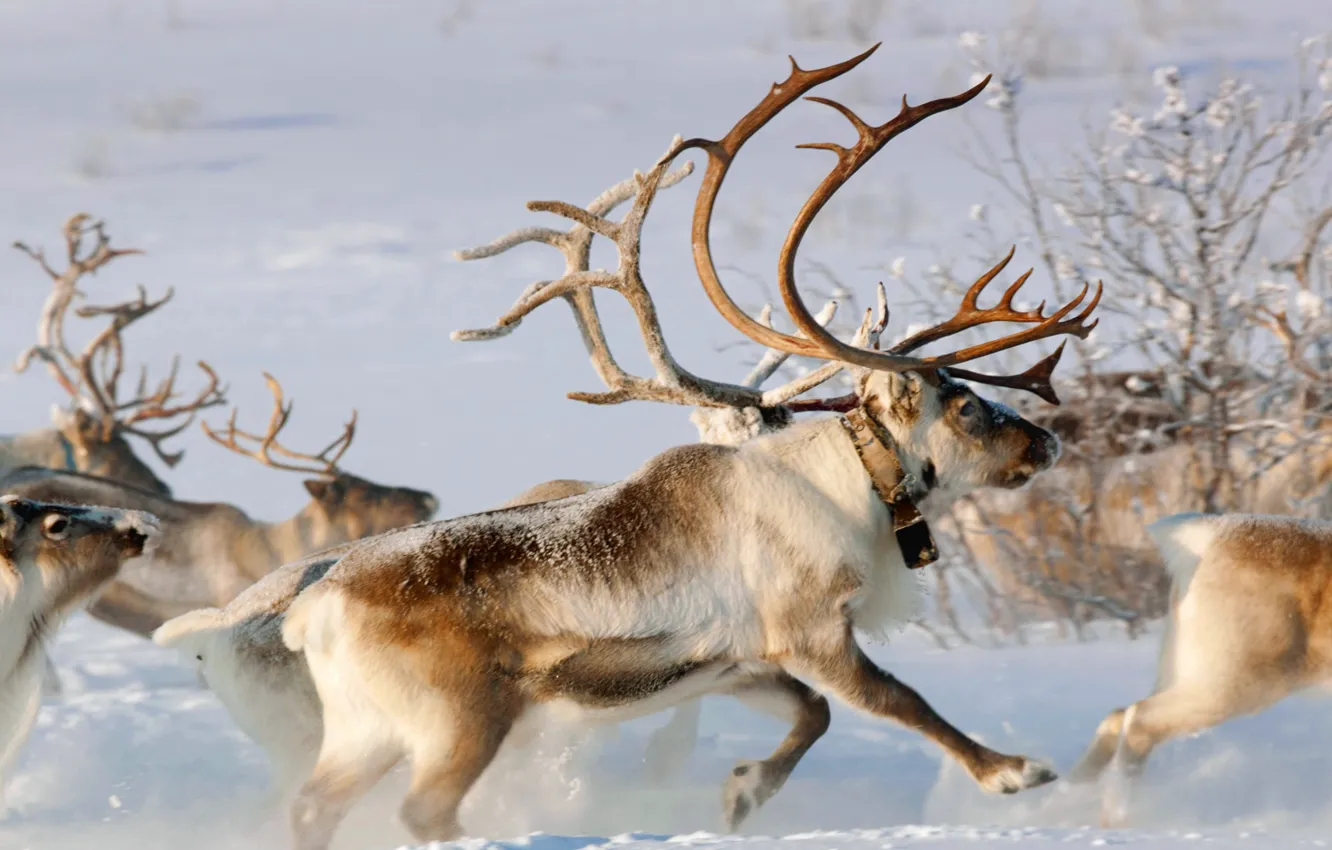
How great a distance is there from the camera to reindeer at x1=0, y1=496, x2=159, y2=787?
192 inches

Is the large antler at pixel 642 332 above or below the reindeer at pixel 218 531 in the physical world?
above

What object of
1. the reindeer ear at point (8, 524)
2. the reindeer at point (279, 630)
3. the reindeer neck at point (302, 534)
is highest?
the reindeer ear at point (8, 524)

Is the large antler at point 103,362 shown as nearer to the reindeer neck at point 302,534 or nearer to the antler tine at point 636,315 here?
the reindeer neck at point 302,534

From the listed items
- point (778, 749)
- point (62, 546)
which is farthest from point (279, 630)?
point (778, 749)

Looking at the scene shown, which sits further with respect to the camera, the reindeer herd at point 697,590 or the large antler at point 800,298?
the large antler at point 800,298

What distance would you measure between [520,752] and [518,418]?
12814mm

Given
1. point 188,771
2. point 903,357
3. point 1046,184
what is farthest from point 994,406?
point 1046,184

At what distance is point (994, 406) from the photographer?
5.13 metres

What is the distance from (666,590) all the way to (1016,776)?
3.60 feet

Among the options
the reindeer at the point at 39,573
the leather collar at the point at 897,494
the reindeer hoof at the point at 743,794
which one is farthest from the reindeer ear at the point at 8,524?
the leather collar at the point at 897,494

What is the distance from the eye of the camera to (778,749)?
17.1 feet

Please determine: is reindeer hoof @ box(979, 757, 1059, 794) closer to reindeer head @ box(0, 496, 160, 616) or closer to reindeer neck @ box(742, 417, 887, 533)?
reindeer neck @ box(742, 417, 887, 533)

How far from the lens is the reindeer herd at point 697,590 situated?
4.64 m

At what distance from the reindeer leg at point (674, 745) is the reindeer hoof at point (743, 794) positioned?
0.75 metres
